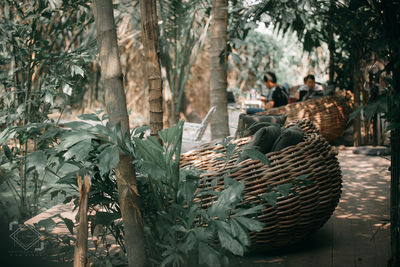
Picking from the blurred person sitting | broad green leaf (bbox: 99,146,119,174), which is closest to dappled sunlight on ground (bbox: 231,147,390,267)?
broad green leaf (bbox: 99,146,119,174)

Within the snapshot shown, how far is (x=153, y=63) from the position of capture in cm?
205

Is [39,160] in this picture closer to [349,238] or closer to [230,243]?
[230,243]

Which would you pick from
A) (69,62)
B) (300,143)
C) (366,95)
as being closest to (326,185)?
(300,143)

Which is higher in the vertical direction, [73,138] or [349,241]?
[73,138]

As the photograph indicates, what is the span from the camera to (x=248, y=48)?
13.0 m

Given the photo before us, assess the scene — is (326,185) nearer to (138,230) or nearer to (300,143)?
(300,143)

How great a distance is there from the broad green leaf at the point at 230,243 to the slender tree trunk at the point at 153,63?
2.47 ft

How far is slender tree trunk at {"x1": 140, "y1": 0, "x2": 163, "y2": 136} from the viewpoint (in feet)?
6.56

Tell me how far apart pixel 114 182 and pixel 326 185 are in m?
1.32

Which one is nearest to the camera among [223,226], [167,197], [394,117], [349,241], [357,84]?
[223,226]

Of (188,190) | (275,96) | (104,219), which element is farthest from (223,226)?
(275,96)

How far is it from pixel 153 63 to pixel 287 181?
97 centimetres

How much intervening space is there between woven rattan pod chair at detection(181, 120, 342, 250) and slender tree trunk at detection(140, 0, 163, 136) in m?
0.49

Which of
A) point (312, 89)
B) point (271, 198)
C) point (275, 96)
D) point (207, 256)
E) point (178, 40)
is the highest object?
point (178, 40)
